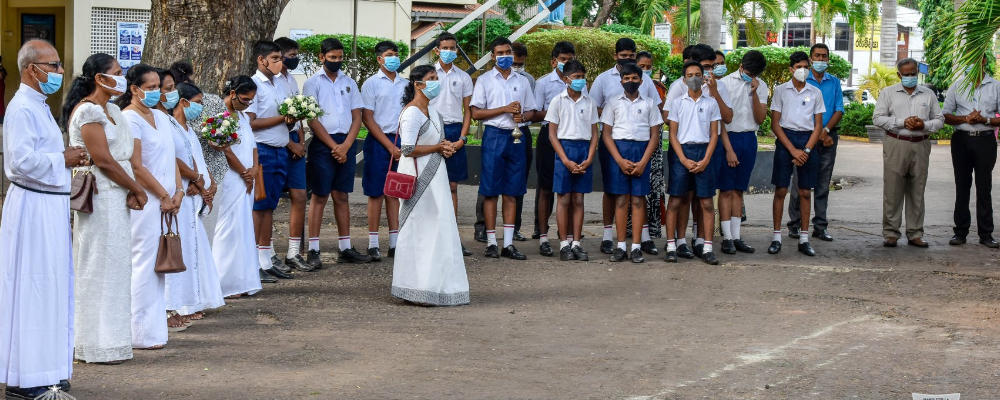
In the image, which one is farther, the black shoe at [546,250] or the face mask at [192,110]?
the black shoe at [546,250]

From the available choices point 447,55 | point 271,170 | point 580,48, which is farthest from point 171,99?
point 580,48

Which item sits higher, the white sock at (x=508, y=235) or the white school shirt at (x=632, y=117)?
the white school shirt at (x=632, y=117)

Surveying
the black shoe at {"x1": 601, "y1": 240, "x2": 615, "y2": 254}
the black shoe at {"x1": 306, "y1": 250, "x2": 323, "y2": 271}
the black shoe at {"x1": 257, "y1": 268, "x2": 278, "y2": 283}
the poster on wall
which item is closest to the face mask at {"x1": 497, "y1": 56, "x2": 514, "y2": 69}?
the black shoe at {"x1": 601, "y1": 240, "x2": 615, "y2": 254}

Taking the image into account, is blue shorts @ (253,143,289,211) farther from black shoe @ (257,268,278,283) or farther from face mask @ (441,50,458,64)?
face mask @ (441,50,458,64)

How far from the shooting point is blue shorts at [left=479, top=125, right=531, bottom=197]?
12.2 m

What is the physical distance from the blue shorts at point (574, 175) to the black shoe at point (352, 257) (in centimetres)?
198

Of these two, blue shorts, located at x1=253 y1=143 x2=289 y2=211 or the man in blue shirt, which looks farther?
the man in blue shirt

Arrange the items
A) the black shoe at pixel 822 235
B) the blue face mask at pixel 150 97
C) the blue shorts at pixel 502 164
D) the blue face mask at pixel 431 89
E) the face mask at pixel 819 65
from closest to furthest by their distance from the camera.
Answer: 1. the blue face mask at pixel 150 97
2. the blue face mask at pixel 431 89
3. the blue shorts at pixel 502 164
4. the face mask at pixel 819 65
5. the black shoe at pixel 822 235

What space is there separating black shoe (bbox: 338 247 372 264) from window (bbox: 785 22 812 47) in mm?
65679

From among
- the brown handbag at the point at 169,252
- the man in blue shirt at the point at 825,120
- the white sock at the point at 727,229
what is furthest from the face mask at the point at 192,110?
the man in blue shirt at the point at 825,120

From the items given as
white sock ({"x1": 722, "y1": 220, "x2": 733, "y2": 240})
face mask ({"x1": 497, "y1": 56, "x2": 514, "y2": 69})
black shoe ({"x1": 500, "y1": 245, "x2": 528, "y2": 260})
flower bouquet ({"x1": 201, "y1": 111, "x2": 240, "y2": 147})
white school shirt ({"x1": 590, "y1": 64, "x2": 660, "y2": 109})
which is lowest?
black shoe ({"x1": 500, "y1": 245, "x2": 528, "y2": 260})

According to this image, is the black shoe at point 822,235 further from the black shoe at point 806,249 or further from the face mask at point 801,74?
the face mask at point 801,74

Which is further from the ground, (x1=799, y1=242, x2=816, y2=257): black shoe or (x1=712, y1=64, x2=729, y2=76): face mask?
(x1=712, y1=64, x2=729, y2=76): face mask

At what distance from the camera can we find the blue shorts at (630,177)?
11.9 metres
